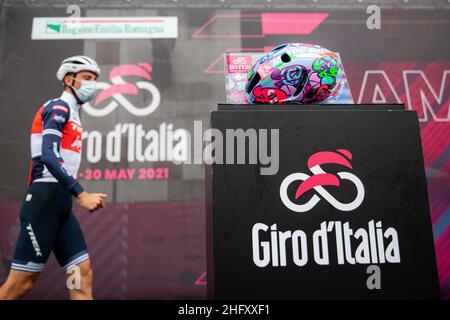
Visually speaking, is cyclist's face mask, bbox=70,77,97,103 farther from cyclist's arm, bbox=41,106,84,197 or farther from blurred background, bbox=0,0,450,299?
blurred background, bbox=0,0,450,299

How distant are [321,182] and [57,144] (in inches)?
54.9

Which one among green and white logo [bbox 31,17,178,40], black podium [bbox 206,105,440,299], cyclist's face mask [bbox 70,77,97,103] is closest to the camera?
black podium [bbox 206,105,440,299]

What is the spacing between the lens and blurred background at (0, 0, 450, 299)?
2.53 metres

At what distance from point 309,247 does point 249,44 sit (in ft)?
7.91

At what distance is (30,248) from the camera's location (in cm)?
170

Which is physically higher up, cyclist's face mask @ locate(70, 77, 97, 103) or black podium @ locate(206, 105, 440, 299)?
cyclist's face mask @ locate(70, 77, 97, 103)

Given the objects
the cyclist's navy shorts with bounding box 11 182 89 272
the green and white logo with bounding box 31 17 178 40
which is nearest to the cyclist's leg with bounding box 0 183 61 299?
the cyclist's navy shorts with bounding box 11 182 89 272

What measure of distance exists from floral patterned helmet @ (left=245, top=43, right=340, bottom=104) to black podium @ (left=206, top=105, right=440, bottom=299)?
0.18 m

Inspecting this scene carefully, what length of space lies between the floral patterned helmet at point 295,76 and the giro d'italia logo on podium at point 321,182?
0.87ft

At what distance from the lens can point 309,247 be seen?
793mm

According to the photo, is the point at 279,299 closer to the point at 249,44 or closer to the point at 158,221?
the point at 158,221

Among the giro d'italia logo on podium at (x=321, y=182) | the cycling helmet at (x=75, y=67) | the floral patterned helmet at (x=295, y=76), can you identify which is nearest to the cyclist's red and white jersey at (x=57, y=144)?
the cycling helmet at (x=75, y=67)

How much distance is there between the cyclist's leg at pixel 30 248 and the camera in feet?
5.57

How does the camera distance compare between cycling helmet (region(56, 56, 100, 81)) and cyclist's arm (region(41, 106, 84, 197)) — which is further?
cycling helmet (region(56, 56, 100, 81))
